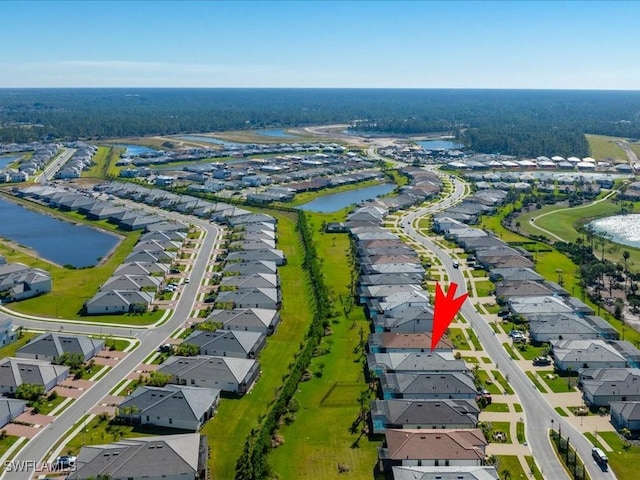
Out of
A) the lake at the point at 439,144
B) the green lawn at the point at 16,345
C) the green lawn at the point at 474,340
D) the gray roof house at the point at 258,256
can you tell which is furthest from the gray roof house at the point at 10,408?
the lake at the point at 439,144

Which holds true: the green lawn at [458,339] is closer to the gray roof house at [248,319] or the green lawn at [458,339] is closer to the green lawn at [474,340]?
the green lawn at [474,340]

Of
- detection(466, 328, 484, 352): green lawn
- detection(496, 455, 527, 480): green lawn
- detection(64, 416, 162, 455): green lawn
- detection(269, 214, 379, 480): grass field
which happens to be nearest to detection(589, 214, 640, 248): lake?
detection(466, 328, 484, 352): green lawn

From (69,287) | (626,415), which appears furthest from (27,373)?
(626,415)

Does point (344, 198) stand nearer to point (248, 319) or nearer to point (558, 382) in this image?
point (248, 319)

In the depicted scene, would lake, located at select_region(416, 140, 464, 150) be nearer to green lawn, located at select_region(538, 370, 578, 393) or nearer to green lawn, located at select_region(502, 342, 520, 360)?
green lawn, located at select_region(502, 342, 520, 360)

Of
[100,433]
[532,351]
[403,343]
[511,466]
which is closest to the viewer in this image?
[511,466]

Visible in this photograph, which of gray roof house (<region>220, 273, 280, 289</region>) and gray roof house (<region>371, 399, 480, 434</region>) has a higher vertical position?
gray roof house (<region>220, 273, 280, 289</region>)
